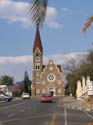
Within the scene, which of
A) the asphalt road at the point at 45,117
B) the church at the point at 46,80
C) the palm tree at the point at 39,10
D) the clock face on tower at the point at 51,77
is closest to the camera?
the palm tree at the point at 39,10

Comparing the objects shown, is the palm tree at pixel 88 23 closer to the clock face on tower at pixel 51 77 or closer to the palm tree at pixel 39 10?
the palm tree at pixel 39 10

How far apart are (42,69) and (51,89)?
8.91 metres

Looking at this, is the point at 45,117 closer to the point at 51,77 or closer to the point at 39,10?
the point at 39,10

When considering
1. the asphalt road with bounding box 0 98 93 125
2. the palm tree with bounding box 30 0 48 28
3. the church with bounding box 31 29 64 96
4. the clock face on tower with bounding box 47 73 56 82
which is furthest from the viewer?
the clock face on tower with bounding box 47 73 56 82

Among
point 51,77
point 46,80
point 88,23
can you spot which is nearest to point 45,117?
point 88,23

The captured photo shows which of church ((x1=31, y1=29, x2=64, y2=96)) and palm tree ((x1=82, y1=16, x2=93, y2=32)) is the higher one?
church ((x1=31, y1=29, x2=64, y2=96))

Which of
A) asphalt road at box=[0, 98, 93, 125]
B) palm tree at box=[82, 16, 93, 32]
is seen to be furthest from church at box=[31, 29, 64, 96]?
palm tree at box=[82, 16, 93, 32]

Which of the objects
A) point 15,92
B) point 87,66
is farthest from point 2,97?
point 15,92

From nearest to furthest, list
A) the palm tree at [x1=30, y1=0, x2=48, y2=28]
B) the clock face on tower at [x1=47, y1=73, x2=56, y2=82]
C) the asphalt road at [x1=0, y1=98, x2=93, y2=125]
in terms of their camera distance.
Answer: the palm tree at [x1=30, y1=0, x2=48, y2=28] → the asphalt road at [x1=0, y1=98, x2=93, y2=125] → the clock face on tower at [x1=47, y1=73, x2=56, y2=82]

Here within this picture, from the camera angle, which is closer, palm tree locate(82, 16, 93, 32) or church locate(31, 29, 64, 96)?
palm tree locate(82, 16, 93, 32)

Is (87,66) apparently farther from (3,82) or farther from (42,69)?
(3,82)

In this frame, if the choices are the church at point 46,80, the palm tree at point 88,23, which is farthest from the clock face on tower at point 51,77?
the palm tree at point 88,23

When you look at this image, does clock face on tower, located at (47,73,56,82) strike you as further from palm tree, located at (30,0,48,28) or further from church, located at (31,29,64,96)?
palm tree, located at (30,0,48,28)

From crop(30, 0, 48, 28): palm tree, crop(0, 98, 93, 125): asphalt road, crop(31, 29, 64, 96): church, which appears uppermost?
crop(31, 29, 64, 96): church
